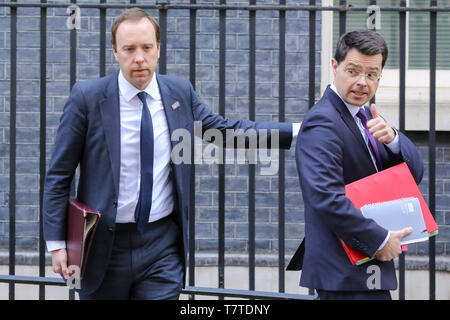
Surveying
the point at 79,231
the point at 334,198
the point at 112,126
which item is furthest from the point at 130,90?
the point at 334,198

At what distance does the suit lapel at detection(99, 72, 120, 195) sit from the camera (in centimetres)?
340

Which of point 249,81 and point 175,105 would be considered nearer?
point 175,105

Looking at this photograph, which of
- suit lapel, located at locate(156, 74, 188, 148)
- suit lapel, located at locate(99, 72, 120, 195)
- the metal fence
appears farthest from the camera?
the metal fence

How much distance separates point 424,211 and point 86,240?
1364 mm

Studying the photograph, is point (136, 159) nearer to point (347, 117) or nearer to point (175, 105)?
point (175, 105)

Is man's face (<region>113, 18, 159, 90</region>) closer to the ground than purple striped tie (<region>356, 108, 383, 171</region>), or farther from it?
farther from it

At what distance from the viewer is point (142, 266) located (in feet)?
11.3

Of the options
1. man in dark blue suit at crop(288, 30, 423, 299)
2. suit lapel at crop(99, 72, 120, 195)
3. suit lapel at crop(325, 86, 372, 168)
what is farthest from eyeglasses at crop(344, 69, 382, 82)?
suit lapel at crop(99, 72, 120, 195)

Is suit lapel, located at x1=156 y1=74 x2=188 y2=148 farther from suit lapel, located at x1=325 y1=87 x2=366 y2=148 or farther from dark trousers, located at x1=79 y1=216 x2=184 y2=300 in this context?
→ suit lapel, located at x1=325 y1=87 x2=366 y2=148

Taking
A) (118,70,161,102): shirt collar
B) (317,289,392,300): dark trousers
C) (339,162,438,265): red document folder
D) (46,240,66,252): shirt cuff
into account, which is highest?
(118,70,161,102): shirt collar

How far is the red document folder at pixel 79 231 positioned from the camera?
329cm

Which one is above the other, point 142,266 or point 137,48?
point 137,48

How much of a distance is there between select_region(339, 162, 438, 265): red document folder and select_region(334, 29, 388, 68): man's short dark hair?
0.46 m

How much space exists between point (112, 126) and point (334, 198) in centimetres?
100
